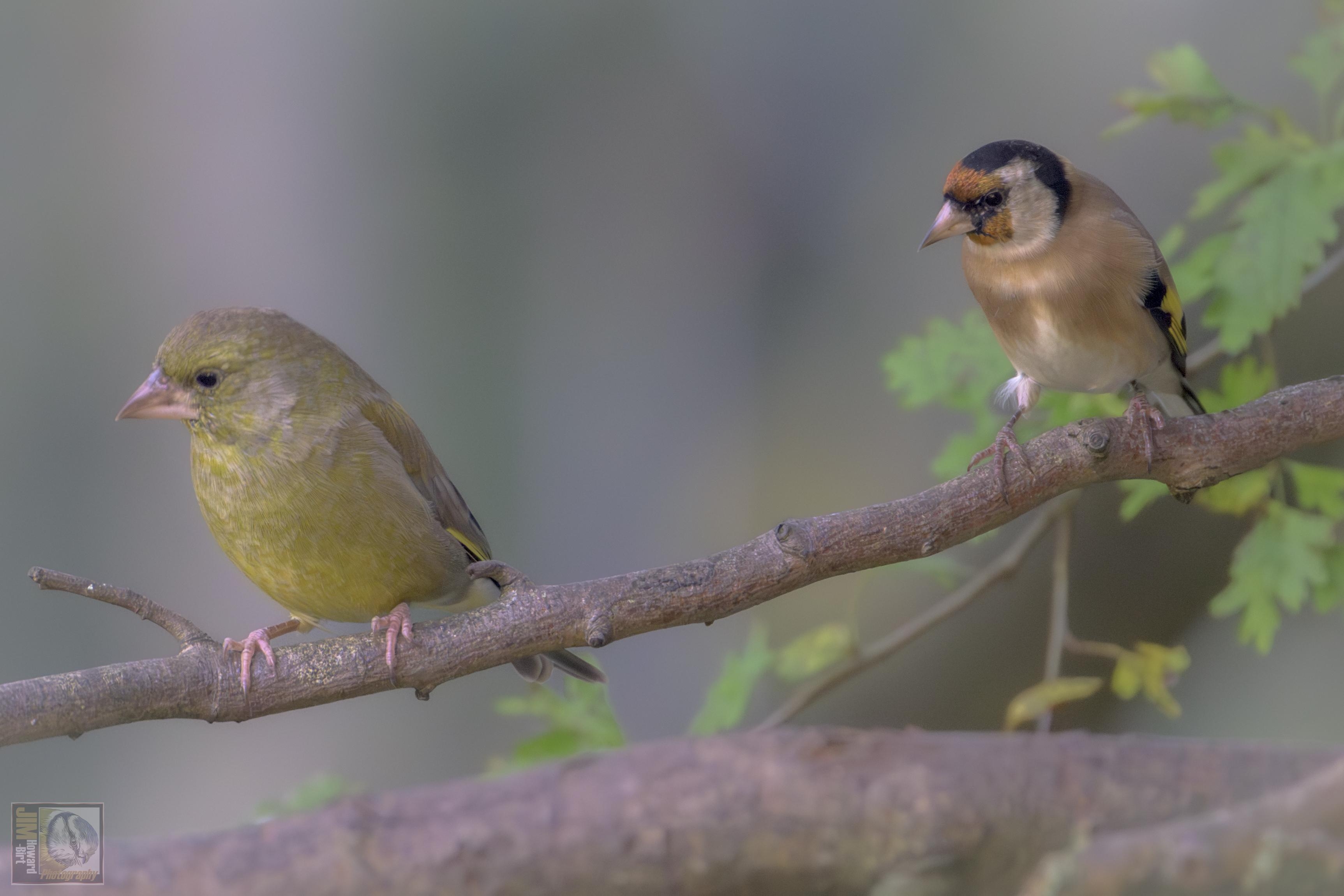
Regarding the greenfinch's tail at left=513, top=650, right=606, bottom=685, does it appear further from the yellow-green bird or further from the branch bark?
the branch bark

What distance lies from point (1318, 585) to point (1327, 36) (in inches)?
37.7

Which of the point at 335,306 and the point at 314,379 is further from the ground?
the point at 335,306

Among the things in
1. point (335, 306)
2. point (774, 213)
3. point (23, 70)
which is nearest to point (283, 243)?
point (335, 306)

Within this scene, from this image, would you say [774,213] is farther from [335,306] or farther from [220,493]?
[220,493]

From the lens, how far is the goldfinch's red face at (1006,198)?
62.9 inches

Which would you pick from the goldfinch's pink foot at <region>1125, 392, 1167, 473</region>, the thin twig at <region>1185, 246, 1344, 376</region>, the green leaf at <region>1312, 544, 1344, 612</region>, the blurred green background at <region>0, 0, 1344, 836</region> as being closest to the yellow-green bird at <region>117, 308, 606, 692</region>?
the goldfinch's pink foot at <region>1125, 392, 1167, 473</region>

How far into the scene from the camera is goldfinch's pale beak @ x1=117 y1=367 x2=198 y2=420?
149cm

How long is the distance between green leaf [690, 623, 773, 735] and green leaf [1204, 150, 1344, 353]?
3.19ft

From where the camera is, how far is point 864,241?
3354 millimetres

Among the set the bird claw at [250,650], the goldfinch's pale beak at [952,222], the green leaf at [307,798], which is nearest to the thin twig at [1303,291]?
the goldfinch's pale beak at [952,222]

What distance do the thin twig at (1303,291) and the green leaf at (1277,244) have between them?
0.42 feet

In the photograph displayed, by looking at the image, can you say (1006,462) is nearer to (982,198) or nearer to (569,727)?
(982,198)

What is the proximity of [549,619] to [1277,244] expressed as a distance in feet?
4.33

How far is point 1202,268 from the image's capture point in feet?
6.01
